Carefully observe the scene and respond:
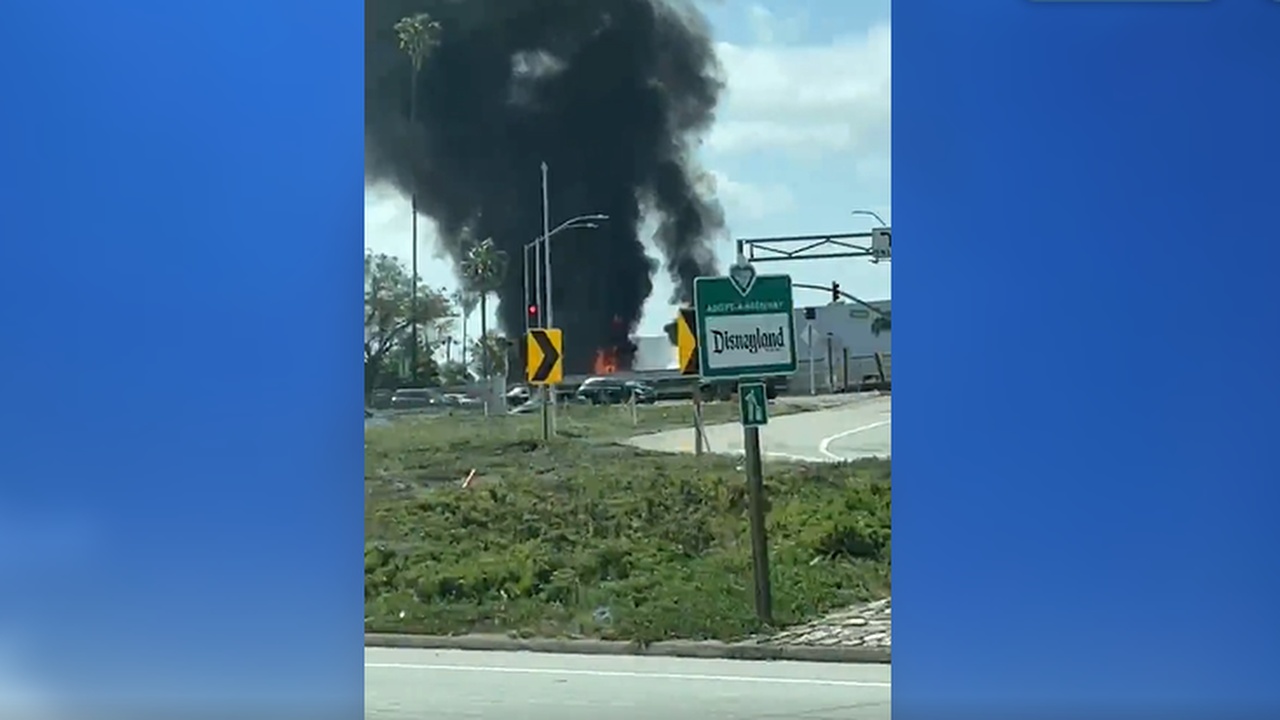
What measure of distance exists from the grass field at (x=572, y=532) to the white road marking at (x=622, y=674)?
12 cm

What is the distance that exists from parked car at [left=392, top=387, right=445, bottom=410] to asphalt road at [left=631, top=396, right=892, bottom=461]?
68cm

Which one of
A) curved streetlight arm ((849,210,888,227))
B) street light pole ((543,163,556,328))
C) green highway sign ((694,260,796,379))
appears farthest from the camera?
street light pole ((543,163,556,328))

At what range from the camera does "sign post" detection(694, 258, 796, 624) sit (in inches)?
182

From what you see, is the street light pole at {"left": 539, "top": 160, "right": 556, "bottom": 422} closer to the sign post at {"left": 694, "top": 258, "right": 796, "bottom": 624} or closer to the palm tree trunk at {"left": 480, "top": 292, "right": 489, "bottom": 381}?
the palm tree trunk at {"left": 480, "top": 292, "right": 489, "bottom": 381}

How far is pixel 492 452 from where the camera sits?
15.5 ft

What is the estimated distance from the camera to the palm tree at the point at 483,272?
473 centimetres

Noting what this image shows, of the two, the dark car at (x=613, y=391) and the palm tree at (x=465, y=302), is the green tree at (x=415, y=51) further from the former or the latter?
the dark car at (x=613, y=391)

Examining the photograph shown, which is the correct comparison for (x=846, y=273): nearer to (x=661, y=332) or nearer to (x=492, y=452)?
(x=661, y=332)

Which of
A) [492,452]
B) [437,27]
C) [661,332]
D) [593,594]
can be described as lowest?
[593,594]

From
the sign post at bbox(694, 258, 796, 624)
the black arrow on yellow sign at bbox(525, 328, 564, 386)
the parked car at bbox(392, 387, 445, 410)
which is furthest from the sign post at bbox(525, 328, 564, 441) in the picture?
the sign post at bbox(694, 258, 796, 624)
